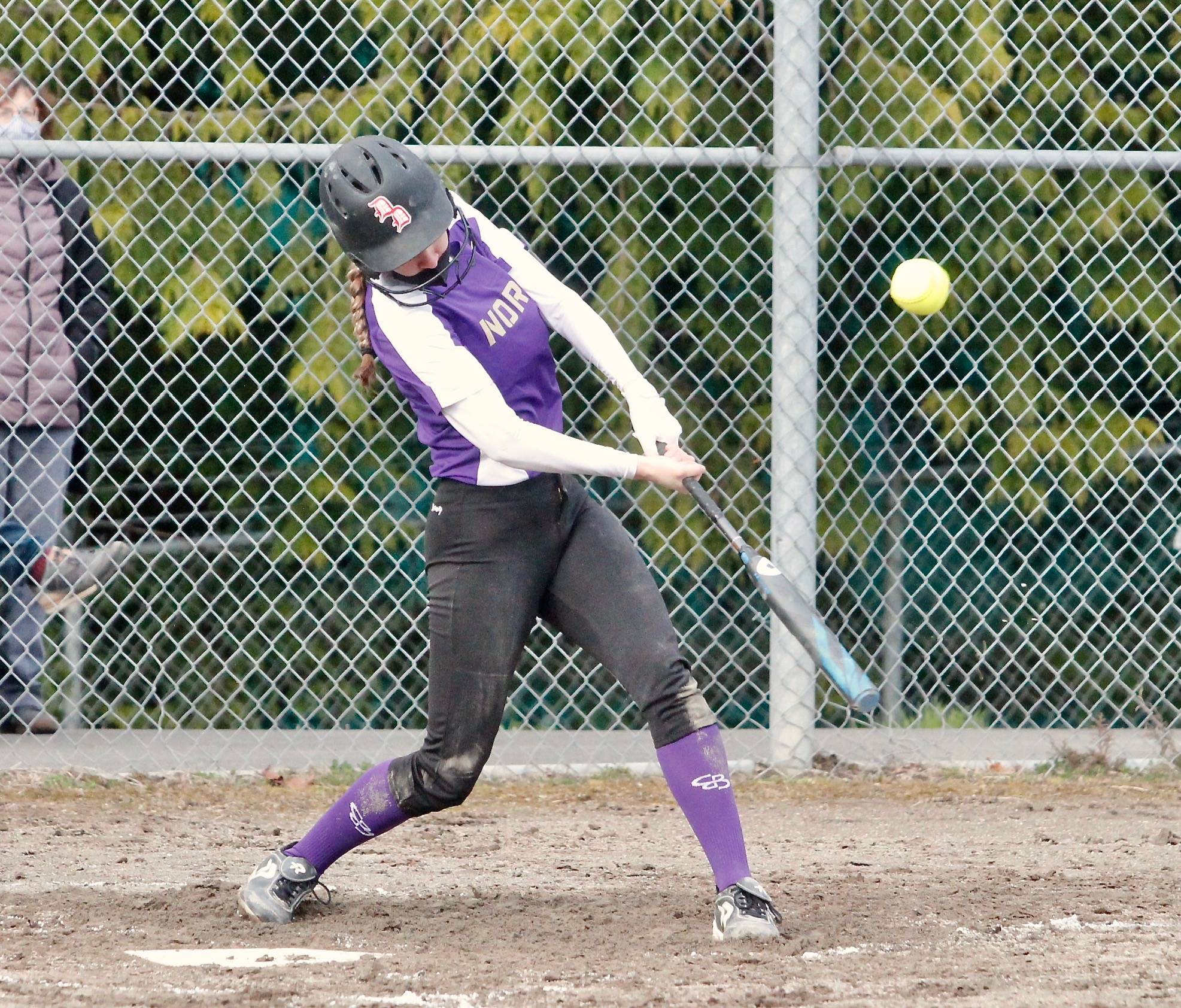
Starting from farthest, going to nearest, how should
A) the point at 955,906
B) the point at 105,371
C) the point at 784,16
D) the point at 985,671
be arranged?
the point at 985,671
the point at 105,371
the point at 784,16
the point at 955,906

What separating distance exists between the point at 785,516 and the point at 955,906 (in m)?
1.70

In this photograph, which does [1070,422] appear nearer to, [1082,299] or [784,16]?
[1082,299]

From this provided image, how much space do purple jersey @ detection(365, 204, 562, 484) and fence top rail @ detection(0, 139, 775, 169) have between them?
141 cm

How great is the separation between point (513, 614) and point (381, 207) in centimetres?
96

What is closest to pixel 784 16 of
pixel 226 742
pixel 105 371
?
pixel 105 371

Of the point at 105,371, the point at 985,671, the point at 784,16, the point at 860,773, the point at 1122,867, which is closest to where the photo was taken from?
the point at 1122,867

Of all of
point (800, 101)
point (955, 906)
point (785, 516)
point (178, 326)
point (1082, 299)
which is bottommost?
point (955, 906)

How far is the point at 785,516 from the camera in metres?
5.20

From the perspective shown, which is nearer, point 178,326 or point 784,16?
point 784,16

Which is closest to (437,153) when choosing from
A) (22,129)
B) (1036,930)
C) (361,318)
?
(22,129)

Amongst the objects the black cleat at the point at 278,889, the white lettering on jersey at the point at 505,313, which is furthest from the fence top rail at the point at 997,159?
the black cleat at the point at 278,889

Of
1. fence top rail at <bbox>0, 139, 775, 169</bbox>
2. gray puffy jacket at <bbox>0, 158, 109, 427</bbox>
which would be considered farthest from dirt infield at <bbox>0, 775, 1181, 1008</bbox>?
fence top rail at <bbox>0, 139, 775, 169</bbox>

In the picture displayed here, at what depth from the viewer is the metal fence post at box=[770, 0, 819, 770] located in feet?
16.9

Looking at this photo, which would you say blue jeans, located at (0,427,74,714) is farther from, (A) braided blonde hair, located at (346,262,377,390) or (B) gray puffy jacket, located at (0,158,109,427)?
(A) braided blonde hair, located at (346,262,377,390)
